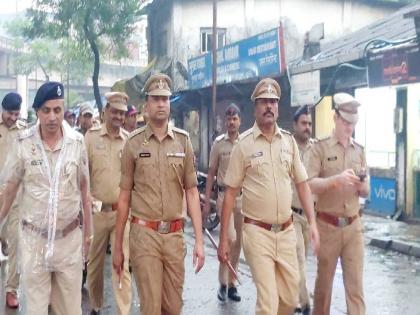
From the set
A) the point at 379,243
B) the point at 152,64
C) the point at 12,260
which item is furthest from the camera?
the point at 152,64

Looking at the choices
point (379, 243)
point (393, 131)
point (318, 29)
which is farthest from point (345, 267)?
point (318, 29)

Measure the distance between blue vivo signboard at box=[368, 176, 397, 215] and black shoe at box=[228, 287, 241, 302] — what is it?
7871 mm

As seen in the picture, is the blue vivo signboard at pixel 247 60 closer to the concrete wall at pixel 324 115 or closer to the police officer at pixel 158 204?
the concrete wall at pixel 324 115

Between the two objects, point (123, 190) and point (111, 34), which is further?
point (111, 34)

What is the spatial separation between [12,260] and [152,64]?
22508 millimetres

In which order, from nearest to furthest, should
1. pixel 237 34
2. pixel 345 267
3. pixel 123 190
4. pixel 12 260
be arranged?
pixel 123 190 → pixel 345 267 → pixel 12 260 → pixel 237 34

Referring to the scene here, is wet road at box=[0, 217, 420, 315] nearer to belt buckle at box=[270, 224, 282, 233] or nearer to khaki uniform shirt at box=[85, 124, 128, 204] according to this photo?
khaki uniform shirt at box=[85, 124, 128, 204]

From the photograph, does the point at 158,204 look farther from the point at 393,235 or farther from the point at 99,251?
the point at 393,235

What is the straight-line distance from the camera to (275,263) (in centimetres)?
559

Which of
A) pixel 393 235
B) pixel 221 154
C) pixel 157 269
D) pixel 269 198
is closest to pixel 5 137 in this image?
pixel 221 154

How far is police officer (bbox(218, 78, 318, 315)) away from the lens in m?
5.56

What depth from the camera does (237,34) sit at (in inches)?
1072

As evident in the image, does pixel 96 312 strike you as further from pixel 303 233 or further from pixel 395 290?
pixel 395 290

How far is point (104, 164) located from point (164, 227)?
6.14ft
